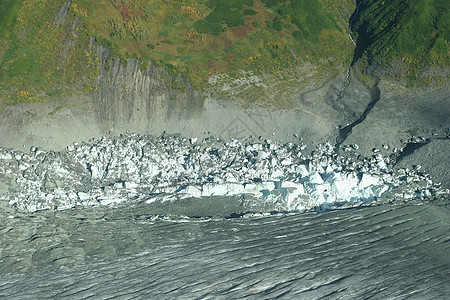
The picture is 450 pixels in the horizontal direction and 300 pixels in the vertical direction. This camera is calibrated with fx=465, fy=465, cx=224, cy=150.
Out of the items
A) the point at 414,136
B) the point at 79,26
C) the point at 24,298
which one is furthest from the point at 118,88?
the point at 414,136

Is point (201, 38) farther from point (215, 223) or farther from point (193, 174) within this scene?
point (215, 223)

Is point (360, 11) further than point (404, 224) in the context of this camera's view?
Yes

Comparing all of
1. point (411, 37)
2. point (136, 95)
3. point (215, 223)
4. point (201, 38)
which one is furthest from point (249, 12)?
point (215, 223)

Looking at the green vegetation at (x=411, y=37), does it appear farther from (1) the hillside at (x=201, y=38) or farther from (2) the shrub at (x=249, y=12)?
(2) the shrub at (x=249, y=12)

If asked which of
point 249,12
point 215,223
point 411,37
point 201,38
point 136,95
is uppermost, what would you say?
point 249,12

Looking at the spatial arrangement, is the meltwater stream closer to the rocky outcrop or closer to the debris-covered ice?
the debris-covered ice

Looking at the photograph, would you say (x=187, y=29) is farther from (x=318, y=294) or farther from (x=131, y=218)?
(x=318, y=294)
